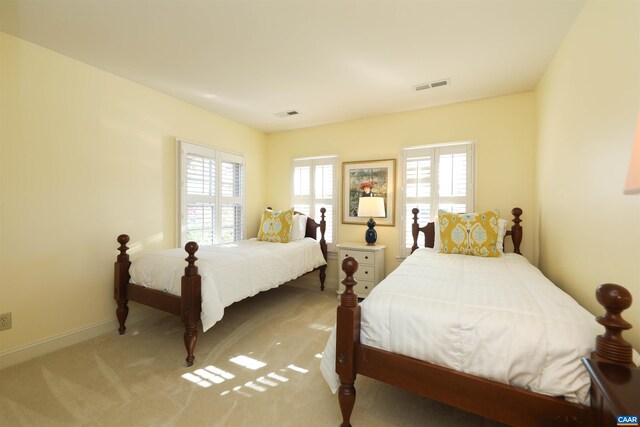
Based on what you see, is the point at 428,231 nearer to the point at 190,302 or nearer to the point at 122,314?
the point at 190,302

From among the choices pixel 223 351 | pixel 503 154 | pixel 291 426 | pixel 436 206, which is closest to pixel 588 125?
pixel 503 154

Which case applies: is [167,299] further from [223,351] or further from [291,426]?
[291,426]

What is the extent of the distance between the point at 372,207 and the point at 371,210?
0.14 feet

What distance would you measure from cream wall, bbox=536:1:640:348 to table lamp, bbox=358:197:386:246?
1.68 meters

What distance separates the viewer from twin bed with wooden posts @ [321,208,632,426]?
41.2 inches

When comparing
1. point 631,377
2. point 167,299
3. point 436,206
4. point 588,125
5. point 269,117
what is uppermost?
point 269,117

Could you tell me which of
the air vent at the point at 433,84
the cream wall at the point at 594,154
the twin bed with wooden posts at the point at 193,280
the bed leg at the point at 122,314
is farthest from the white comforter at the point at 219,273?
the cream wall at the point at 594,154

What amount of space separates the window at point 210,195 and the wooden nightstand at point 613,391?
11.5ft

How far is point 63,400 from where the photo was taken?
1.71m

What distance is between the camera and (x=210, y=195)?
3.64 m

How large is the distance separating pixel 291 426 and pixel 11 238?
96.9 inches

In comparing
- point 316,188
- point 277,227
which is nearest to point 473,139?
point 316,188

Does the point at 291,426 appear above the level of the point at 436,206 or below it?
below

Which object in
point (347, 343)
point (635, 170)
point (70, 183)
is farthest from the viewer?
point (70, 183)
